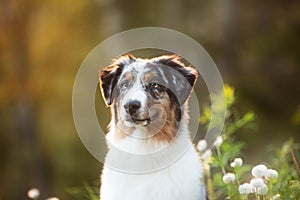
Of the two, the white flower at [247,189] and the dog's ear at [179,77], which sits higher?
the dog's ear at [179,77]

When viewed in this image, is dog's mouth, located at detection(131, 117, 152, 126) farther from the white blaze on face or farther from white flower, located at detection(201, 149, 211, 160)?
white flower, located at detection(201, 149, 211, 160)

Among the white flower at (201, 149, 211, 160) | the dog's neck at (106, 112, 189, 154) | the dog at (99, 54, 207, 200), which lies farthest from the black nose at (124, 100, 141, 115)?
the white flower at (201, 149, 211, 160)

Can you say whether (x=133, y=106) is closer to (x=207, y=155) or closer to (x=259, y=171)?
(x=259, y=171)

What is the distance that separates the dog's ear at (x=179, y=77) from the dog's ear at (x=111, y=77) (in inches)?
9.7

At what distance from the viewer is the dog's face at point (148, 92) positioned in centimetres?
539

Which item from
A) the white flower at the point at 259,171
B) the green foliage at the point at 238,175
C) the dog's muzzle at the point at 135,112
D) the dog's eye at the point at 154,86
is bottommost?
the green foliage at the point at 238,175

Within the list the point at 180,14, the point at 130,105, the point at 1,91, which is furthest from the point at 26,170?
the point at 130,105

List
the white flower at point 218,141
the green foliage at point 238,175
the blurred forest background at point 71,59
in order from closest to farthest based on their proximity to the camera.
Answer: the green foliage at point 238,175 → the white flower at point 218,141 → the blurred forest background at point 71,59

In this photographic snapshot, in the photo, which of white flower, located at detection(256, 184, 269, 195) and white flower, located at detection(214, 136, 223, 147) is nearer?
white flower, located at detection(256, 184, 269, 195)

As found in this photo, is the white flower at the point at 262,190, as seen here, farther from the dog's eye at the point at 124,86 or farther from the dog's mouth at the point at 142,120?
the dog's eye at the point at 124,86

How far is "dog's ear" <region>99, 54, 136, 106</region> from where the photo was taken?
578 cm

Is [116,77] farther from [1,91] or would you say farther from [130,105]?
[1,91]

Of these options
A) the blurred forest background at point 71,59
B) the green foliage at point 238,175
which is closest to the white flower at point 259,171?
the green foliage at point 238,175

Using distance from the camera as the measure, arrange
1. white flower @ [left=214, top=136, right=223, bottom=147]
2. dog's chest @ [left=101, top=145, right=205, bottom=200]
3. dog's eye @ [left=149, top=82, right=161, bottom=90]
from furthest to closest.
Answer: white flower @ [left=214, top=136, right=223, bottom=147] < dog's chest @ [left=101, top=145, right=205, bottom=200] < dog's eye @ [left=149, top=82, right=161, bottom=90]
